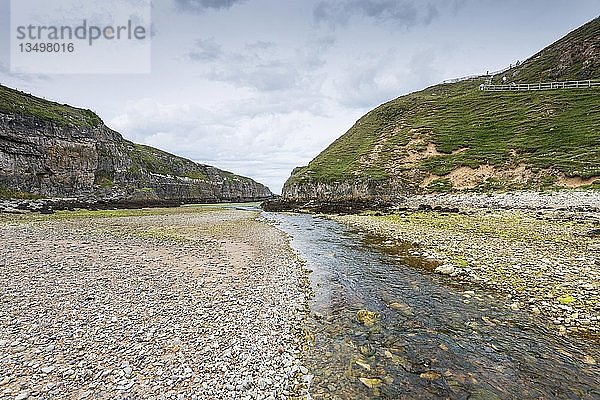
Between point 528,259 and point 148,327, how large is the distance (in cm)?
1792

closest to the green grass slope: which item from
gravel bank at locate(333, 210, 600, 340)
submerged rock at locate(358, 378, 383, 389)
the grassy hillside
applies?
the grassy hillside

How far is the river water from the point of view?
756cm

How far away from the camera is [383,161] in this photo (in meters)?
85.8

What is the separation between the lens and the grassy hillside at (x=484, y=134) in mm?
63312

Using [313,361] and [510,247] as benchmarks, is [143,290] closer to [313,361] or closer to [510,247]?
[313,361]

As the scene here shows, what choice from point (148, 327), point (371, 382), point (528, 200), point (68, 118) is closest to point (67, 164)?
point (68, 118)

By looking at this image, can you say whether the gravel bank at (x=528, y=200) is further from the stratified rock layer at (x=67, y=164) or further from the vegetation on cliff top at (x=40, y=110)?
the vegetation on cliff top at (x=40, y=110)

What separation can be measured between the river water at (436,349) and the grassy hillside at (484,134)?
51381mm

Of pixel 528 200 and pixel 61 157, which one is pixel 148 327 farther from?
pixel 61 157

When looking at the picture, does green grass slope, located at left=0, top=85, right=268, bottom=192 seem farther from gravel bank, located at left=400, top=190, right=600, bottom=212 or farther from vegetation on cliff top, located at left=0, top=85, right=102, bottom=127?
gravel bank, located at left=400, top=190, right=600, bottom=212

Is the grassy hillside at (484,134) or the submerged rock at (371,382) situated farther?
the grassy hillside at (484,134)

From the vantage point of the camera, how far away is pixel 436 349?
30.8 ft

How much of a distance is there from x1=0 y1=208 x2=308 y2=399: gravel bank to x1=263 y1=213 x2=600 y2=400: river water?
3.75 ft

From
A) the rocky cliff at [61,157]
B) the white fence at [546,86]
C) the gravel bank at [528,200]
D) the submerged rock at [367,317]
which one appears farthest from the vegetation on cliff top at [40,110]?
the white fence at [546,86]
